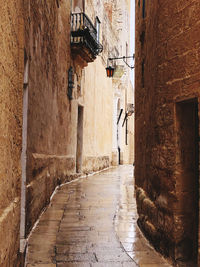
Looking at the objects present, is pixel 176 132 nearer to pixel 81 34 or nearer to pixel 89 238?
pixel 89 238

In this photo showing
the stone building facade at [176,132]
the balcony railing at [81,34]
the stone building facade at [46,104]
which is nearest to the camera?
the stone building facade at [46,104]

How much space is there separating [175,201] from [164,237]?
50 cm

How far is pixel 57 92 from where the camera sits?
8.93 m

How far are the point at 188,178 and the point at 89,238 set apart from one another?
1.69 meters

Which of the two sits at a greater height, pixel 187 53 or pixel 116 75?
pixel 116 75

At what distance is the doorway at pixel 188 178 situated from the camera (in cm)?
356

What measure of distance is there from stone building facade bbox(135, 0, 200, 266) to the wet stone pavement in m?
0.32

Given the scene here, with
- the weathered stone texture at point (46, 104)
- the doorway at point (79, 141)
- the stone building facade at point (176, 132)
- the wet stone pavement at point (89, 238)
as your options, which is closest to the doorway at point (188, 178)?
the stone building facade at point (176, 132)

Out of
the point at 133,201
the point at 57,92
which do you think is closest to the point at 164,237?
the point at 133,201

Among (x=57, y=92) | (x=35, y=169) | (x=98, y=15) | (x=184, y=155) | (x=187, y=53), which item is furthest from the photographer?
(x=98, y=15)

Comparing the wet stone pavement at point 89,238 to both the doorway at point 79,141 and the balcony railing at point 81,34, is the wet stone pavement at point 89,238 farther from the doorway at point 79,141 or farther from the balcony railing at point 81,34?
the doorway at point 79,141

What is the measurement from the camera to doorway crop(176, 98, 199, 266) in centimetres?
356

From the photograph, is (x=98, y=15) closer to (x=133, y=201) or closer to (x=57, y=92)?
(x=57, y=92)

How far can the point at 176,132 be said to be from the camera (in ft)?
11.9
